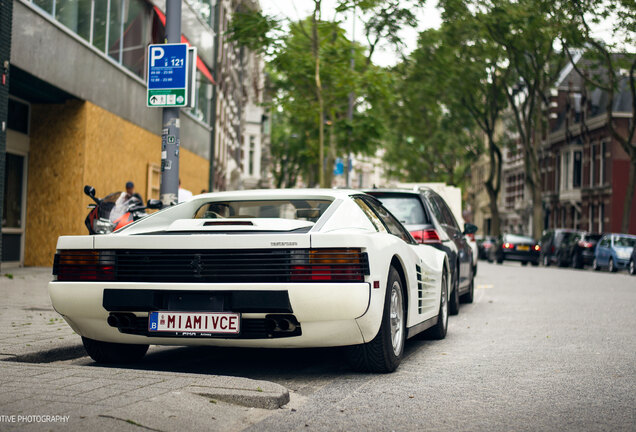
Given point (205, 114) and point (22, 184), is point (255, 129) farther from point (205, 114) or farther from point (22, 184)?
point (22, 184)

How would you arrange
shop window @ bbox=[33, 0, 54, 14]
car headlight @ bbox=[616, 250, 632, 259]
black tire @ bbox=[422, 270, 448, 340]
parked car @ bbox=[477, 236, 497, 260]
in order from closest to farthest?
black tire @ bbox=[422, 270, 448, 340] → shop window @ bbox=[33, 0, 54, 14] → car headlight @ bbox=[616, 250, 632, 259] → parked car @ bbox=[477, 236, 497, 260]

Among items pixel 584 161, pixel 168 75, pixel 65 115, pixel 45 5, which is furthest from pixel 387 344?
pixel 584 161

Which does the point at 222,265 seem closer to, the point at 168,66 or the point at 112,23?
the point at 168,66

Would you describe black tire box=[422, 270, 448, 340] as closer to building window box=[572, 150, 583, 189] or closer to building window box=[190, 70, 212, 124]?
building window box=[190, 70, 212, 124]

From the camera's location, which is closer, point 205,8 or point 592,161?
point 205,8

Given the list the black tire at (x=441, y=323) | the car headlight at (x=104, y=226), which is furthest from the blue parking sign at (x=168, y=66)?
the black tire at (x=441, y=323)

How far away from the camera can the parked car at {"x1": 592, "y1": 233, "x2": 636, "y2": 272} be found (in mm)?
31141

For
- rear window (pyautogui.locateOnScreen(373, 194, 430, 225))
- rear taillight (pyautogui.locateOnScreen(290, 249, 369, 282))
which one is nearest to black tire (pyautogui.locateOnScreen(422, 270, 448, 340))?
rear window (pyautogui.locateOnScreen(373, 194, 430, 225))

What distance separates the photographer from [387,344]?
20.1 feet

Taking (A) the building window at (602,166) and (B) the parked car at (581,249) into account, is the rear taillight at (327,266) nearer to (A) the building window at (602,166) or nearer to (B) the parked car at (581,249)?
(B) the parked car at (581,249)

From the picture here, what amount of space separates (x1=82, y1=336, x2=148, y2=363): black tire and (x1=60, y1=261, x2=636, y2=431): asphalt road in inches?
4.3

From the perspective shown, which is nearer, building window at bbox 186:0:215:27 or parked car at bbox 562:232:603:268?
building window at bbox 186:0:215:27

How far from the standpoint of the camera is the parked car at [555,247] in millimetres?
37062

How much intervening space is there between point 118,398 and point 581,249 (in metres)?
32.9
